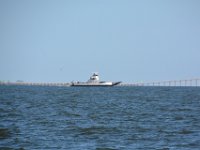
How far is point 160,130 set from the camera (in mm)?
35250

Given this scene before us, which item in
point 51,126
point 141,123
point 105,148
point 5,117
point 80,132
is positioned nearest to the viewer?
point 105,148

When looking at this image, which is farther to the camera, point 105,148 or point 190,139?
point 190,139

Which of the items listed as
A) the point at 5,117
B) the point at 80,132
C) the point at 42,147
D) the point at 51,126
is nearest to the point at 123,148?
the point at 42,147

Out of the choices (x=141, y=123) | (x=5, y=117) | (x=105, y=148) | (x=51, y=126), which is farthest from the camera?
(x=5, y=117)

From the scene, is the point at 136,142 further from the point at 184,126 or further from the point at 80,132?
the point at 184,126

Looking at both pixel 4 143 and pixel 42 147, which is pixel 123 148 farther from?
pixel 4 143

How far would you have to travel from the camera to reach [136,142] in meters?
29.8

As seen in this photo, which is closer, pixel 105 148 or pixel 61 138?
pixel 105 148

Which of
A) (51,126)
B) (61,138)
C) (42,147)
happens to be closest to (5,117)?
(51,126)

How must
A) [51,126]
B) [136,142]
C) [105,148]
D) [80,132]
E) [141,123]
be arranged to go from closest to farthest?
[105,148] → [136,142] → [80,132] → [51,126] → [141,123]

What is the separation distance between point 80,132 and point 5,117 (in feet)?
41.5

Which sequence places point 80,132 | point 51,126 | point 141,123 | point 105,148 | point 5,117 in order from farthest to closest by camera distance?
point 5,117 < point 141,123 < point 51,126 < point 80,132 < point 105,148

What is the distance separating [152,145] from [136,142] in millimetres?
1337

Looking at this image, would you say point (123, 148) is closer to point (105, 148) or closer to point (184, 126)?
point (105, 148)
